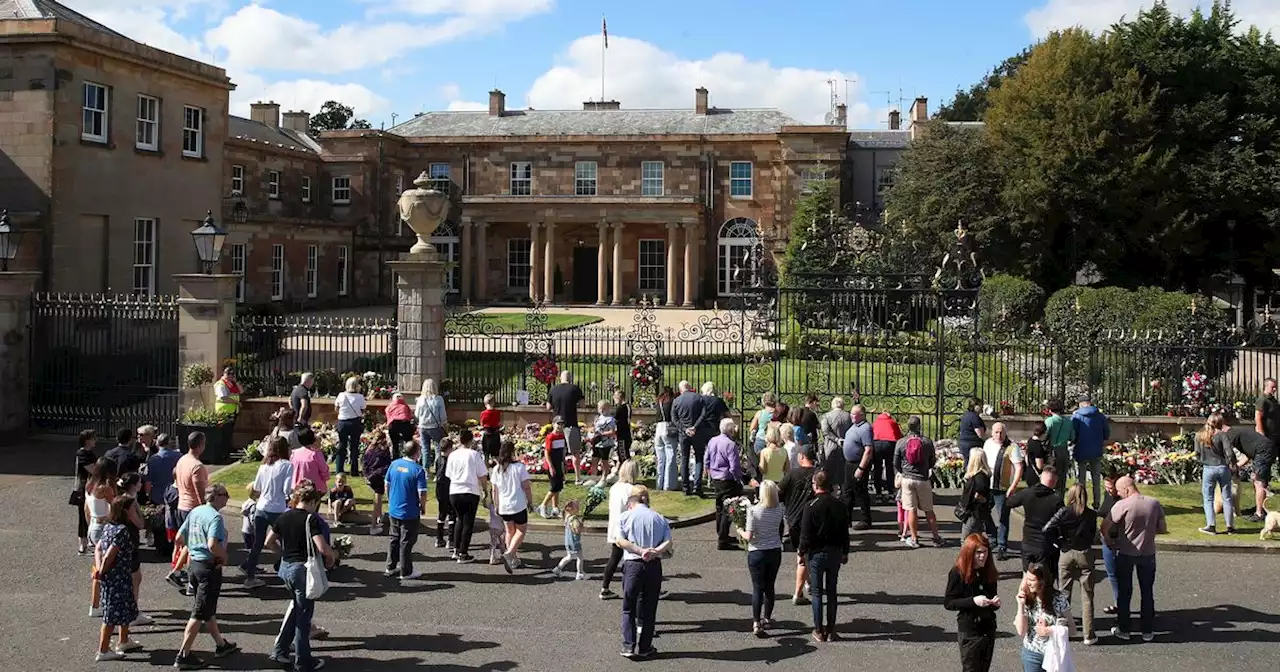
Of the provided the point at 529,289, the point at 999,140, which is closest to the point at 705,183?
the point at 529,289

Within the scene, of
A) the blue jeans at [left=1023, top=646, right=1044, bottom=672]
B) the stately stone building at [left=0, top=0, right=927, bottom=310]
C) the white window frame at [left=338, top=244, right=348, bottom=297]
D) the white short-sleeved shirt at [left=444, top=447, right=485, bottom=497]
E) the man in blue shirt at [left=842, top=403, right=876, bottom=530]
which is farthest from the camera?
the white window frame at [left=338, top=244, right=348, bottom=297]

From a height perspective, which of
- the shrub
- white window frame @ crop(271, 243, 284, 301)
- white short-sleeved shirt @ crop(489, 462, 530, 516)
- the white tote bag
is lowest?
the white tote bag

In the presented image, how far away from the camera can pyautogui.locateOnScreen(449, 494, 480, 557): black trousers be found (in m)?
11.9

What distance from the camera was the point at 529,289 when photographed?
50.4m

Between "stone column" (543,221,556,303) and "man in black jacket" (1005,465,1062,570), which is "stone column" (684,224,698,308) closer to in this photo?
"stone column" (543,221,556,303)

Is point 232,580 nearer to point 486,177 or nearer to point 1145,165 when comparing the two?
point 1145,165

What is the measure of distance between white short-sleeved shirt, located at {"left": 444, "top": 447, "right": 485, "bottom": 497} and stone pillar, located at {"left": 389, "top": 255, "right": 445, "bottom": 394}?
670 centimetres

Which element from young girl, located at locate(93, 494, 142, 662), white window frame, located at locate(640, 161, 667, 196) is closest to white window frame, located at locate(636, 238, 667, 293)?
white window frame, located at locate(640, 161, 667, 196)

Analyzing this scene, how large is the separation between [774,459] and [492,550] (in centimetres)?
320

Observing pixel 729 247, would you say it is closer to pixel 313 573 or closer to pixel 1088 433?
pixel 1088 433

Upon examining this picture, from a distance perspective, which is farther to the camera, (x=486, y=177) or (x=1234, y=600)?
(x=486, y=177)

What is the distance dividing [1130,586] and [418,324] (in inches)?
465

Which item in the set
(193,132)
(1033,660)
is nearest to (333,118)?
(193,132)

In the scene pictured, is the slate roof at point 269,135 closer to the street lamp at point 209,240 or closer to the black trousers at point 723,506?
the street lamp at point 209,240
